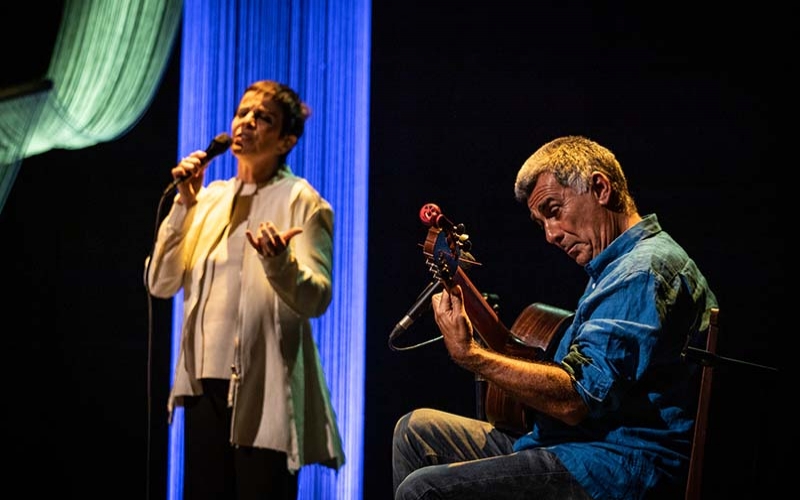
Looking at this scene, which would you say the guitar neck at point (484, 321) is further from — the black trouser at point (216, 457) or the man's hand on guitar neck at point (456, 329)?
the black trouser at point (216, 457)

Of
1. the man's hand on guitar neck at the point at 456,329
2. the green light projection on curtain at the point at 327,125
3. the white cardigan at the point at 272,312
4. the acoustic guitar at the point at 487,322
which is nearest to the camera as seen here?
the man's hand on guitar neck at the point at 456,329

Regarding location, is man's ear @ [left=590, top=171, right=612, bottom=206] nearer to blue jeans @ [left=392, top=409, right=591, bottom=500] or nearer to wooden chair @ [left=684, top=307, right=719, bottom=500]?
wooden chair @ [left=684, top=307, right=719, bottom=500]

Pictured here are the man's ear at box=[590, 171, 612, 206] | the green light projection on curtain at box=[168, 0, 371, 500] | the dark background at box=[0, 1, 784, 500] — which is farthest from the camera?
the green light projection on curtain at box=[168, 0, 371, 500]

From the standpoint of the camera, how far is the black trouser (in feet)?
8.21

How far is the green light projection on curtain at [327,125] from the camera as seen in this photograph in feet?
11.0

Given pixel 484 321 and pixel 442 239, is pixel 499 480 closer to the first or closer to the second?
pixel 484 321

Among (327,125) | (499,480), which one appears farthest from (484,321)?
(327,125)

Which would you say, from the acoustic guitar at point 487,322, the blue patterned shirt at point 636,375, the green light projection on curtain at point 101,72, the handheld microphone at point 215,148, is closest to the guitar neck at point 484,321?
the acoustic guitar at point 487,322

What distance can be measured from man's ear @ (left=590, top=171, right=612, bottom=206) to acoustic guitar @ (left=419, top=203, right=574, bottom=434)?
0.34m

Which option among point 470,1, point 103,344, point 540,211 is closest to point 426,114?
point 470,1

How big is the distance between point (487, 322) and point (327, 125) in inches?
60.3

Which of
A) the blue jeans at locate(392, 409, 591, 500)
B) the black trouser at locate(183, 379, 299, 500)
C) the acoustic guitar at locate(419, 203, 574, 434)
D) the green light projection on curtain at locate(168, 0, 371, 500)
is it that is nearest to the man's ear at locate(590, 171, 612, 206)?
the acoustic guitar at locate(419, 203, 574, 434)

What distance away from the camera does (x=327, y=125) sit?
3.39 meters

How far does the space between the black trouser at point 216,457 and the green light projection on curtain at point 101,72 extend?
1659 millimetres
